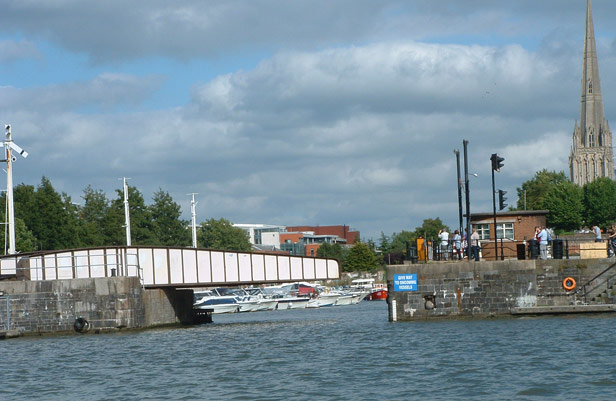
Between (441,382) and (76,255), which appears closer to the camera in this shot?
(441,382)

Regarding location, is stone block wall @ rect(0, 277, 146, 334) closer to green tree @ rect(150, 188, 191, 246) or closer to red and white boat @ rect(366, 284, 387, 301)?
red and white boat @ rect(366, 284, 387, 301)

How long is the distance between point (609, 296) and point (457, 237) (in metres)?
8.66

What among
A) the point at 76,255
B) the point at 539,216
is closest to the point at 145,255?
the point at 76,255

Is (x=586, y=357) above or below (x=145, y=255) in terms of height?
below

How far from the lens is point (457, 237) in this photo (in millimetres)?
49875

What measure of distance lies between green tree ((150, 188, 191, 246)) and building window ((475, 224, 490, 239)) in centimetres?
9186

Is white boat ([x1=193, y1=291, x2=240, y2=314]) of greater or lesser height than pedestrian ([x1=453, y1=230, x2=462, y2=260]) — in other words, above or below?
below

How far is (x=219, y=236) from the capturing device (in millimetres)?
175750

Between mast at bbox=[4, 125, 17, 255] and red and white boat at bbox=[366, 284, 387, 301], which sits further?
red and white boat at bbox=[366, 284, 387, 301]

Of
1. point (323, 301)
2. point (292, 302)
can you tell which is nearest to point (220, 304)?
point (292, 302)

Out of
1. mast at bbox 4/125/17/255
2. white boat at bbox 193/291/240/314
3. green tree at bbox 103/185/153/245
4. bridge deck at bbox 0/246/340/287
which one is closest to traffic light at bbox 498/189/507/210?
bridge deck at bbox 0/246/340/287

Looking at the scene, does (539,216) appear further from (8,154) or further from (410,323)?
(8,154)

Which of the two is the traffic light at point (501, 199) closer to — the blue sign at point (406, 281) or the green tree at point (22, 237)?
the blue sign at point (406, 281)

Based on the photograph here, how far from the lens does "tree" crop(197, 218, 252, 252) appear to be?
572 ft
